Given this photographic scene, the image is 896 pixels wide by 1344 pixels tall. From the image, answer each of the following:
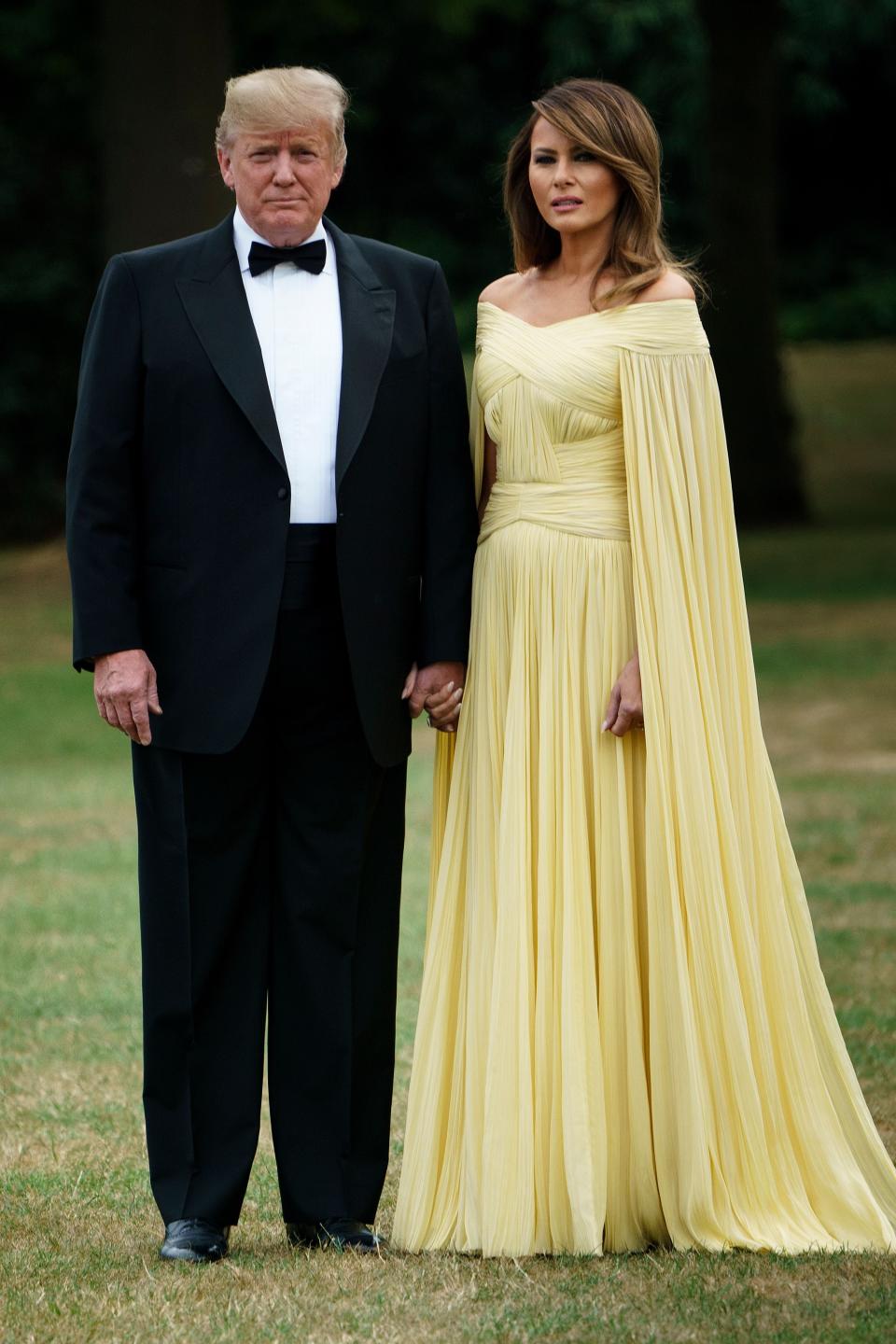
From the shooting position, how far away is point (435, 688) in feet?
13.3

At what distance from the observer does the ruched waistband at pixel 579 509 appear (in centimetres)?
402

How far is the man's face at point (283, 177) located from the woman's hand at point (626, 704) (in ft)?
3.47

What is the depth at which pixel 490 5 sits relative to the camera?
2102 cm

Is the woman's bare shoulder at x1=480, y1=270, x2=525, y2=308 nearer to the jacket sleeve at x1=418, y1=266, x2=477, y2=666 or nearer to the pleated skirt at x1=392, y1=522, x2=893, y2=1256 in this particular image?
the jacket sleeve at x1=418, y1=266, x2=477, y2=666

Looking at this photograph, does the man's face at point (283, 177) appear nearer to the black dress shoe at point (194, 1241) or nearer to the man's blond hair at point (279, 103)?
the man's blond hair at point (279, 103)

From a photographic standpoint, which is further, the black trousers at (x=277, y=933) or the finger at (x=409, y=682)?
the finger at (x=409, y=682)

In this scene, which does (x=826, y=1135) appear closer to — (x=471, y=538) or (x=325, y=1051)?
(x=325, y=1051)

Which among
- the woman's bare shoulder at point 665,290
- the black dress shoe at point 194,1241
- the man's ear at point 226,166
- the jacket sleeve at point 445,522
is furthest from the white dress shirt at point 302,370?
the black dress shoe at point 194,1241

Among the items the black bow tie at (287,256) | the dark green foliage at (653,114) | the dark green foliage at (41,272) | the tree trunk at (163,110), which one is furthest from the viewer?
the dark green foliage at (653,114)

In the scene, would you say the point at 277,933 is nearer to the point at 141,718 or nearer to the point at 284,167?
the point at 141,718

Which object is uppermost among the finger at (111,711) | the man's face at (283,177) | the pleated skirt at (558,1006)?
the man's face at (283,177)

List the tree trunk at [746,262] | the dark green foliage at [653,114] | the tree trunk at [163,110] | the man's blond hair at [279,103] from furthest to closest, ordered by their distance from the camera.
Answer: the dark green foliage at [653,114] → the tree trunk at [746,262] → the tree trunk at [163,110] → the man's blond hair at [279,103]

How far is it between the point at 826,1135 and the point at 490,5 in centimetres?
1868

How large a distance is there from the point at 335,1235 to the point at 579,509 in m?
1.52
